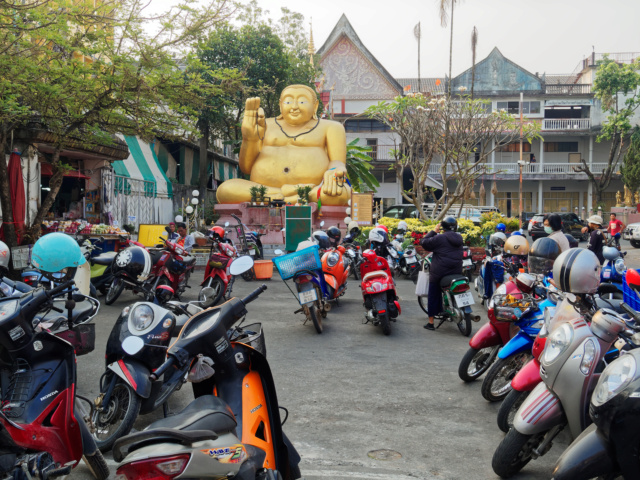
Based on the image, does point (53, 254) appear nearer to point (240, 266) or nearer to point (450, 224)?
point (240, 266)

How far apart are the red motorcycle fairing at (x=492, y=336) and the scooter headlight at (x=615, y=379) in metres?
2.55

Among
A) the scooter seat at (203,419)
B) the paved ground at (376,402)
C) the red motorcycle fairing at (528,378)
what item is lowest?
the paved ground at (376,402)

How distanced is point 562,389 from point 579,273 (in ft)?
2.79

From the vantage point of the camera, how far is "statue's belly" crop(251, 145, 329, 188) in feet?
61.9

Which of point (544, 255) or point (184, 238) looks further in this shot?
point (184, 238)

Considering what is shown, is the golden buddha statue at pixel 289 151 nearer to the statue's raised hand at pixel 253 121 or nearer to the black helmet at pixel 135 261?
the statue's raised hand at pixel 253 121

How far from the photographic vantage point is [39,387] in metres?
3.23

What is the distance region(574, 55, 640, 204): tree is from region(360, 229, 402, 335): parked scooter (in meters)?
32.7

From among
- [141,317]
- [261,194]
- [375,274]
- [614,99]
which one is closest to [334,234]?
[375,274]

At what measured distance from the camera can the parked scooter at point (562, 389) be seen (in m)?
3.21

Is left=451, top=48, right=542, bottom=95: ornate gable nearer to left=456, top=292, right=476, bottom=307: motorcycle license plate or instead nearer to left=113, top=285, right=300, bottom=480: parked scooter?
left=456, top=292, right=476, bottom=307: motorcycle license plate

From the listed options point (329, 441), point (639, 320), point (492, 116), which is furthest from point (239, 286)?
point (492, 116)

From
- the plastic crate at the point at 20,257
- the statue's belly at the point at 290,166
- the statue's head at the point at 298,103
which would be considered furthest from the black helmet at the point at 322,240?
the statue's head at the point at 298,103

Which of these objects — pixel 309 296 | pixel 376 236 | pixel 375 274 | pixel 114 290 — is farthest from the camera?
pixel 114 290
